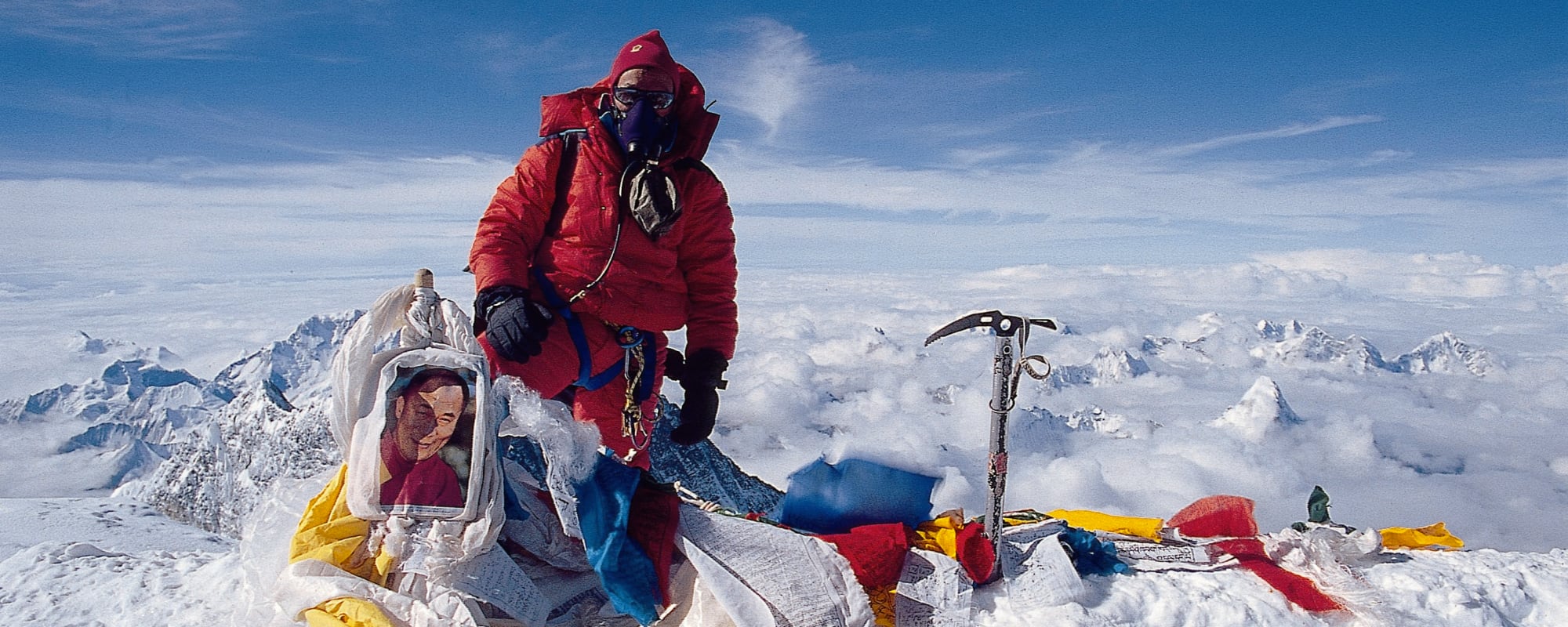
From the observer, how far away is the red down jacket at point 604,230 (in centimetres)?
380

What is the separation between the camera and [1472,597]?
3693 mm

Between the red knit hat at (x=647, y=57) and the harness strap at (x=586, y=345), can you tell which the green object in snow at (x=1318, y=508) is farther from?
the red knit hat at (x=647, y=57)

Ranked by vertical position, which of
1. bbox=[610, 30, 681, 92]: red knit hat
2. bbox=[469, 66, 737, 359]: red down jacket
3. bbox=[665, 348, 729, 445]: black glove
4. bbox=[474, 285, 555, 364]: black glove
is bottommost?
bbox=[665, 348, 729, 445]: black glove

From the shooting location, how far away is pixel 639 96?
4.02 metres

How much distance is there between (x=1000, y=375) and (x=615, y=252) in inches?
75.7

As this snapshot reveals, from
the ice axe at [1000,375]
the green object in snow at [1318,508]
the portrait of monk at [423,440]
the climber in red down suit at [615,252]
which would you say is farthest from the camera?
the green object in snow at [1318,508]

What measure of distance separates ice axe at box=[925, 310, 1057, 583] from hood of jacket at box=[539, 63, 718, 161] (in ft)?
5.33

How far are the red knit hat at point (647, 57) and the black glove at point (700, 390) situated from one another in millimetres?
1449

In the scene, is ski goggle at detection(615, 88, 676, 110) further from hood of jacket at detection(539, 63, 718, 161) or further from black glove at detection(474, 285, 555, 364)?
black glove at detection(474, 285, 555, 364)

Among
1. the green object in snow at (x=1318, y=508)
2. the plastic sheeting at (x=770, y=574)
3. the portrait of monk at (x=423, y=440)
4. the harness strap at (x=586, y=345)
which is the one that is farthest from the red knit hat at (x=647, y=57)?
the green object in snow at (x=1318, y=508)

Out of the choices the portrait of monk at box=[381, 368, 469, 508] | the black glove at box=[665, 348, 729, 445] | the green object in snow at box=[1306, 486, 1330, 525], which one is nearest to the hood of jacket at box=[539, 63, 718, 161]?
the black glove at box=[665, 348, 729, 445]

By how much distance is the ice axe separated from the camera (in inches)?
136

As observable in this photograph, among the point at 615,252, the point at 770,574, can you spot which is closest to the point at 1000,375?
the point at 770,574

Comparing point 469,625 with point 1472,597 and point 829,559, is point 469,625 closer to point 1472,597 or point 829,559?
point 829,559
